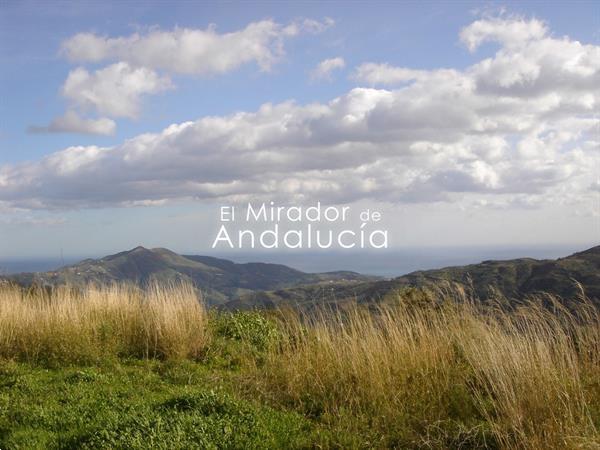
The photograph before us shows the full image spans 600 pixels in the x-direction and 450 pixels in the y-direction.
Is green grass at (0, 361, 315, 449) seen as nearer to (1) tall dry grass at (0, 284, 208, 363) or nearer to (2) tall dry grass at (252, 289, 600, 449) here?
(2) tall dry grass at (252, 289, 600, 449)

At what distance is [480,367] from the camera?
20.4ft

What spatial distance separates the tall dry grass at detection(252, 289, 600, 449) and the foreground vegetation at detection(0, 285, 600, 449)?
2 cm

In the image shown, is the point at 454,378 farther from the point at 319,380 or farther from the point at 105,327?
the point at 105,327

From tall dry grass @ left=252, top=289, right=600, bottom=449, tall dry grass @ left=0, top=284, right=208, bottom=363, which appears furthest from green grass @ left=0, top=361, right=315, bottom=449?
tall dry grass @ left=0, top=284, right=208, bottom=363

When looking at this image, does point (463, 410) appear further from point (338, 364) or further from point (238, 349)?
point (238, 349)

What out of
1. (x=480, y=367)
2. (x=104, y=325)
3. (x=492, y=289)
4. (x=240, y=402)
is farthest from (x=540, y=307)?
(x=104, y=325)

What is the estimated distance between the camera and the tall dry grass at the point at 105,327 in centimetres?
998

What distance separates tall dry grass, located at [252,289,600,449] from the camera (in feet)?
17.5

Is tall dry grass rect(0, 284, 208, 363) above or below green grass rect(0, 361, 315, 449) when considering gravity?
above

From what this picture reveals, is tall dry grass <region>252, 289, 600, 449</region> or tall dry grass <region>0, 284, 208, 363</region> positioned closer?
tall dry grass <region>252, 289, 600, 449</region>

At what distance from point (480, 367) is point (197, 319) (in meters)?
6.31

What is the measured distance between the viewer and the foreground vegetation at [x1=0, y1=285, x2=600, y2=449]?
17.8ft

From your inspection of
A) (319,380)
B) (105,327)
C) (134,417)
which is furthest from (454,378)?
(105,327)

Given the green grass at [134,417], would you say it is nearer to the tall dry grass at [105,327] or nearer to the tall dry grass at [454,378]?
the tall dry grass at [454,378]
